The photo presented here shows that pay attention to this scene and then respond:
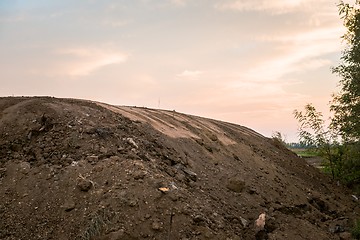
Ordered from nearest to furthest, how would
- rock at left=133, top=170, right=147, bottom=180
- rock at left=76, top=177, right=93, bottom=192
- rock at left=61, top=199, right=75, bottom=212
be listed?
rock at left=61, top=199, right=75, bottom=212 < rock at left=76, top=177, right=93, bottom=192 < rock at left=133, top=170, right=147, bottom=180

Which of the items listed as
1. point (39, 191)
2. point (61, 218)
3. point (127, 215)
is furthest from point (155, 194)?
point (39, 191)

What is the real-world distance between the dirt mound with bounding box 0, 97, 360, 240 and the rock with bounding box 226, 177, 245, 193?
0.08 feet

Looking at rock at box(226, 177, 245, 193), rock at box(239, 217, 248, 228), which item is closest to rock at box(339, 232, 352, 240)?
rock at box(226, 177, 245, 193)

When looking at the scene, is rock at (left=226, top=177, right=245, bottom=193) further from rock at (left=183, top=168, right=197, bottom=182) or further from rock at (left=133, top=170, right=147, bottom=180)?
rock at (left=133, top=170, right=147, bottom=180)

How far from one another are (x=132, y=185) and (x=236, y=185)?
277 cm

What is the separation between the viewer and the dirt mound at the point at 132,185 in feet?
20.0

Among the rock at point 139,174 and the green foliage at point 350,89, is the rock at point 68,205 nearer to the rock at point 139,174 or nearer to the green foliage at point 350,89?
the rock at point 139,174

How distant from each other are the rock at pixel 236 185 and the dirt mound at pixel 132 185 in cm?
2

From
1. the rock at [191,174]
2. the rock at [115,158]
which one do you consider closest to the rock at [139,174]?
the rock at [115,158]

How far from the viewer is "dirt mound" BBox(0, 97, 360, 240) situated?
A: 6.08m

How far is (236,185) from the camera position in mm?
8375

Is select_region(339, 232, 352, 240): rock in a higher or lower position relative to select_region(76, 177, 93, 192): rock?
lower

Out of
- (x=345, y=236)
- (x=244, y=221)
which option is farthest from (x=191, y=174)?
(x=345, y=236)

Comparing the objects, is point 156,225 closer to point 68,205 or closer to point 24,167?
point 68,205
